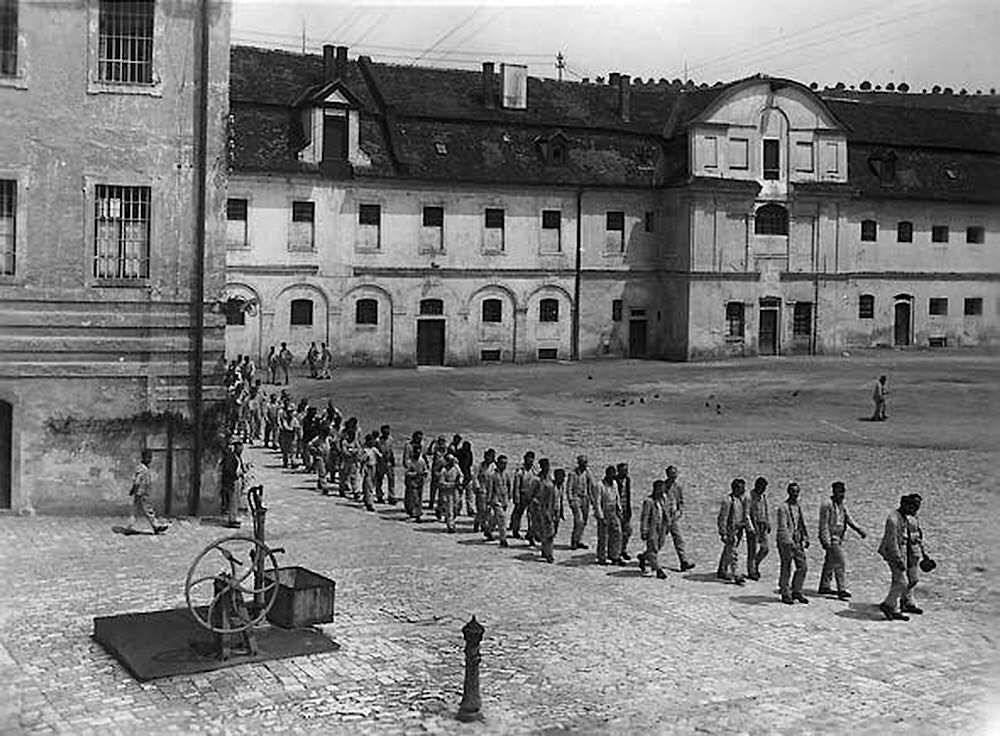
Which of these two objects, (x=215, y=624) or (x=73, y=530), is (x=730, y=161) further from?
(x=215, y=624)

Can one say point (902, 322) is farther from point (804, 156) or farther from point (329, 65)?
point (329, 65)

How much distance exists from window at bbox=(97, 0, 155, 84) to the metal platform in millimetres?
8742

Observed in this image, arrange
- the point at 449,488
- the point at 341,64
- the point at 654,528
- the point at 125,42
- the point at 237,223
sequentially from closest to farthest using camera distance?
the point at 654,528 → the point at 125,42 → the point at 449,488 → the point at 237,223 → the point at 341,64

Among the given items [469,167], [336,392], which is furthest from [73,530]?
[469,167]

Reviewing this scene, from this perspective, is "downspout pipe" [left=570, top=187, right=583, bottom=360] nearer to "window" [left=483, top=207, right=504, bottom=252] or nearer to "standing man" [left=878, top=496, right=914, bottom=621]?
"window" [left=483, top=207, right=504, bottom=252]

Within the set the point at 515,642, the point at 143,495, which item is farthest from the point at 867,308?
the point at 515,642

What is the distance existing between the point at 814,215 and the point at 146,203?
3314 cm

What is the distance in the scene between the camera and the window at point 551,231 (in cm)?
4431

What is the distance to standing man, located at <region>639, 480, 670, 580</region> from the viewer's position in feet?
51.5

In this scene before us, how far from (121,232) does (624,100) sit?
31.0 m

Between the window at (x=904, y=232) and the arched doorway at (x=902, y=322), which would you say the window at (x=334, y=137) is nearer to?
the arched doorway at (x=902, y=322)

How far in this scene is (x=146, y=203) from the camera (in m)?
18.5

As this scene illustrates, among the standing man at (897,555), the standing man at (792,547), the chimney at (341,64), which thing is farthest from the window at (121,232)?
the chimney at (341,64)

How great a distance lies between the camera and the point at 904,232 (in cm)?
4788
